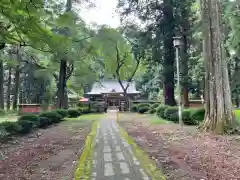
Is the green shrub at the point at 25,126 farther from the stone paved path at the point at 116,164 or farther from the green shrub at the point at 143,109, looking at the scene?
the green shrub at the point at 143,109

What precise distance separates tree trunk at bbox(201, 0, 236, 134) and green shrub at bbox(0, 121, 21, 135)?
5963 millimetres

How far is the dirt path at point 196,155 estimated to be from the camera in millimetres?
4301

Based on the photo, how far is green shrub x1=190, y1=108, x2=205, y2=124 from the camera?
10578 mm

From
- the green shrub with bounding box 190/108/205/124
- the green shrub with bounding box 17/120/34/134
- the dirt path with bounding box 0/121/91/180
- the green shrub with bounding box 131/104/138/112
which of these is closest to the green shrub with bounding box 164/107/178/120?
the green shrub with bounding box 190/108/205/124

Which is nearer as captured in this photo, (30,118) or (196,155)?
(196,155)

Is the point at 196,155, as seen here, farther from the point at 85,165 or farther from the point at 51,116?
the point at 51,116

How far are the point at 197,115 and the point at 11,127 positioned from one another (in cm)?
670

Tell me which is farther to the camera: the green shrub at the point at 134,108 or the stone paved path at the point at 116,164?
the green shrub at the point at 134,108

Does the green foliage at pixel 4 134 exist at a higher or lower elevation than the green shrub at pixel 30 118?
lower

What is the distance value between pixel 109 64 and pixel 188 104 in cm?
1542

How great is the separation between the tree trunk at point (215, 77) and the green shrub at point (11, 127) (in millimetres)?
5963

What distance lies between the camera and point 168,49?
17.6m

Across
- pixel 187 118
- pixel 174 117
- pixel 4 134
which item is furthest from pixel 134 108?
pixel 4 134

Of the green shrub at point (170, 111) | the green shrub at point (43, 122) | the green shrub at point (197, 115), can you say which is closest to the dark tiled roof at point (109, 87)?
the green shrub at point (170, 111)
